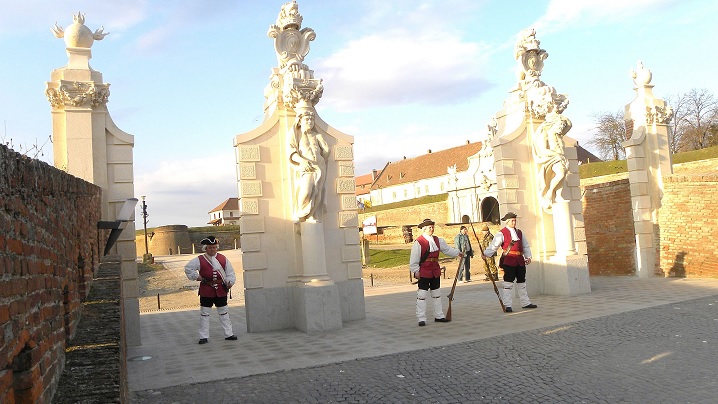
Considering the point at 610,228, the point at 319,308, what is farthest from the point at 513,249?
the point at 610,228

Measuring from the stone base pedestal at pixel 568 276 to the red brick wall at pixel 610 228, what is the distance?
4228 millimetres

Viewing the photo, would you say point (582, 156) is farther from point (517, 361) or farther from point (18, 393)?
point (18, 393)

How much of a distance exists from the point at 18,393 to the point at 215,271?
7.22m

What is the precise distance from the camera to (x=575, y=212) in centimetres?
1377

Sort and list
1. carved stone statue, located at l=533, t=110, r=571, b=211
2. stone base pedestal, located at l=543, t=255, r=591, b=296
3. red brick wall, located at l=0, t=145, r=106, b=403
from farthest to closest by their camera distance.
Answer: carved stone statue, located at l=533, t=110, r=571, b=211
stone base pedestal, located at l=543, t=255, r=591, b=296
red brick wall, located at l=0, t=145, r=106, b=403

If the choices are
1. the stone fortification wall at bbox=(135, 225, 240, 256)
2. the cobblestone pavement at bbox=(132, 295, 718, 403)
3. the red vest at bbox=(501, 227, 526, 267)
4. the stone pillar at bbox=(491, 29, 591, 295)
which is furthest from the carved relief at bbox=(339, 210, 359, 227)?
the stone fortification wall at bbox=(135, 225, 240, 256)

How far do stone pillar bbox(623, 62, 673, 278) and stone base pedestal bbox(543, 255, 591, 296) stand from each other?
376 cm

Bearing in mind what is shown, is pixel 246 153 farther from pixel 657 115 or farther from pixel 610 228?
pixel 657 115

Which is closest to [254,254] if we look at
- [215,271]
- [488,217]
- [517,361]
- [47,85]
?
[215,271]

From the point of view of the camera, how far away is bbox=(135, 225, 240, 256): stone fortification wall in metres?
60.4

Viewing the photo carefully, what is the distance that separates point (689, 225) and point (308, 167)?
1080 centimetres

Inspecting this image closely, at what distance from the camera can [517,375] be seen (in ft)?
20.9

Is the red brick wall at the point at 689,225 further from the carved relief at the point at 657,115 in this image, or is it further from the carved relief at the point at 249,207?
the carved relief at the point at 249,207

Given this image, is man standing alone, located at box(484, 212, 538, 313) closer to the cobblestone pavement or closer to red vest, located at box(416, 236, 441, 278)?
red vest, located at box(416, 236, 441, 278)
